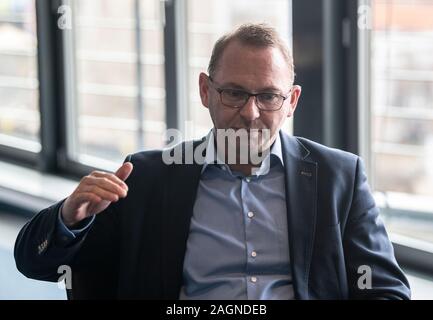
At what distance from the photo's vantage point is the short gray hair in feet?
6.49

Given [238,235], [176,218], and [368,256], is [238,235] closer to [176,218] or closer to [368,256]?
[176,218]

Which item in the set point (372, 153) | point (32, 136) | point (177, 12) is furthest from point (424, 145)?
point (32, 136)

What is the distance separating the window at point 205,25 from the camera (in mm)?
→ 3074

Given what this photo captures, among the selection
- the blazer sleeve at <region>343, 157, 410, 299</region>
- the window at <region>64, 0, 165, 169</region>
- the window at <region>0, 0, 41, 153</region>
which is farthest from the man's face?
the window at <region>0, 0, 41, 153</region>

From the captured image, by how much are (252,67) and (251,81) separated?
0.11ft

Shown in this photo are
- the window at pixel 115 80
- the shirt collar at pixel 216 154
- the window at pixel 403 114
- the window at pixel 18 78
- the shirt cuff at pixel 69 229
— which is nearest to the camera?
the shirt cuff at pixel 69 229

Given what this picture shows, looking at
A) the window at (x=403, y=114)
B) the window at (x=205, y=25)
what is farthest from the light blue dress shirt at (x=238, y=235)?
the window at (x=205, y=25)

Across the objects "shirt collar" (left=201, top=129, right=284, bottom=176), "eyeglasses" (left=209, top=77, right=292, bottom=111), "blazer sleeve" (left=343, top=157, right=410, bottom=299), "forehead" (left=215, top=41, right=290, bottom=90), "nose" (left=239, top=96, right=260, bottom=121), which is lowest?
"blazer sleeve" (left=343, top=157, right=410, bottom=299)

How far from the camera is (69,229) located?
1910mm

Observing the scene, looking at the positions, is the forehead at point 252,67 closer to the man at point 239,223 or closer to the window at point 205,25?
the man at point 239,223

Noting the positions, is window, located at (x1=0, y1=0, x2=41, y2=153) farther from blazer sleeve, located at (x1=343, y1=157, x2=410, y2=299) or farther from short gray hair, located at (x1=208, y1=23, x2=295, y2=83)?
blazer sleeve, located at (x1=343, y1=157, x2=410, y2=299)

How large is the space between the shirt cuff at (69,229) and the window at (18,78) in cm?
219

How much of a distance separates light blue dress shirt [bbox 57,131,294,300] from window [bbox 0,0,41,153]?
216 centimetres

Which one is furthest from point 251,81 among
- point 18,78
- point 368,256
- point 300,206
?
point 18,78
